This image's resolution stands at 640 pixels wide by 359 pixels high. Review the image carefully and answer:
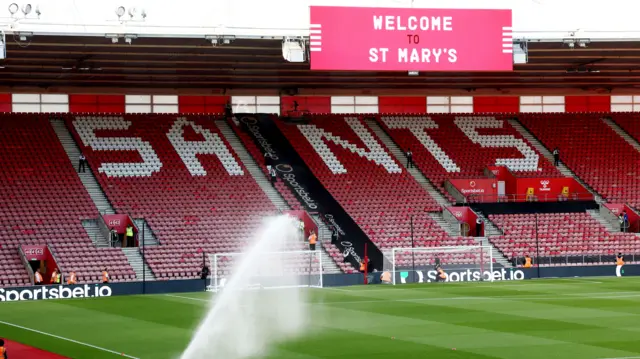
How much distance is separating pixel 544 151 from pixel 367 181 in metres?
11.6

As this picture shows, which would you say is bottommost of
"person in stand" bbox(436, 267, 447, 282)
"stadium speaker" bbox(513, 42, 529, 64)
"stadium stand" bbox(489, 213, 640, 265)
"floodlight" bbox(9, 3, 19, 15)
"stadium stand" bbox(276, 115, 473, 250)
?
"person in stand" bbox(436, 267, 447, 282)

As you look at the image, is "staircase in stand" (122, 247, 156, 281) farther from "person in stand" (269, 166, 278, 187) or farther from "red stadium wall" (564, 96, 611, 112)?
"red stadium wall" (564, 96, 611, 112)

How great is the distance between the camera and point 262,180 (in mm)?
55062

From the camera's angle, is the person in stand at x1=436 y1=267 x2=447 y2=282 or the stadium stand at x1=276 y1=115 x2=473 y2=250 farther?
the stadium stand at x1=276 y1=115 x2=473 y2=250

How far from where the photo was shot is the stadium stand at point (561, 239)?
161 feet

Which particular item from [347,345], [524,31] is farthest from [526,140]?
[347,345]

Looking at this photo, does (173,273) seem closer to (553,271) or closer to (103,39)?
(103,39)

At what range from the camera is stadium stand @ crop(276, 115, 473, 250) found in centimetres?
5150

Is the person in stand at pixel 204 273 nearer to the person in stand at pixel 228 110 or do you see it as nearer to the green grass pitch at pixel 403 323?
the green grass pitch at pixel 403 323

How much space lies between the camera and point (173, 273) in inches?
1791

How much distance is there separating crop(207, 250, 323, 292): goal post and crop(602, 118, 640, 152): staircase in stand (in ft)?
80.3

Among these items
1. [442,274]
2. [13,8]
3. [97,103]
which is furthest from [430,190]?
[13,8]

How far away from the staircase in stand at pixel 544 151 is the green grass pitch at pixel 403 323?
1560 cm

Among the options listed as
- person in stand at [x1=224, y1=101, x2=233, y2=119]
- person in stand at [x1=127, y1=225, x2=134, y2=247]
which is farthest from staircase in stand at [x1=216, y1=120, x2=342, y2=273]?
person in stand at [x1=127, y1=225, x2=134, y2=247]
